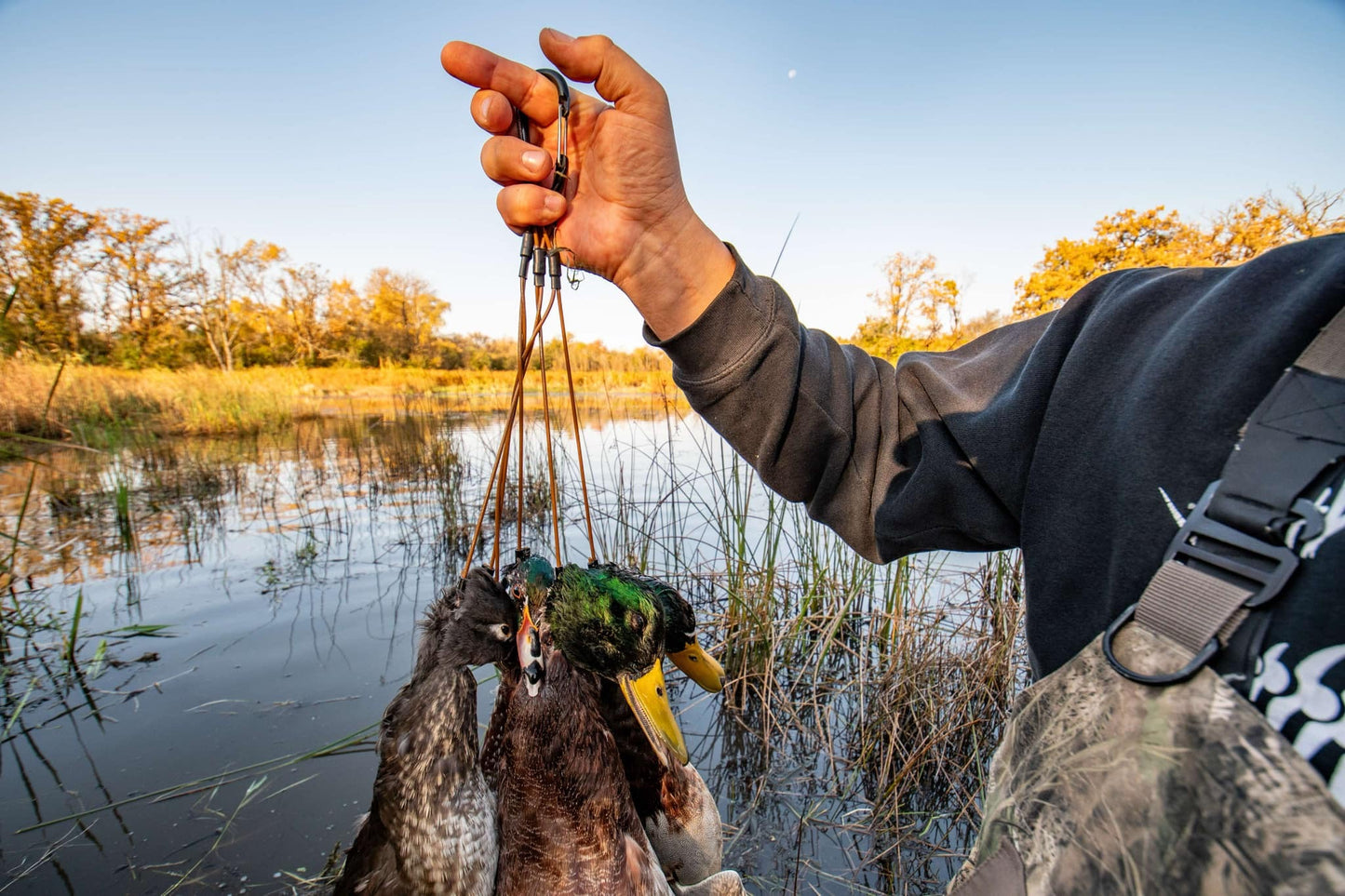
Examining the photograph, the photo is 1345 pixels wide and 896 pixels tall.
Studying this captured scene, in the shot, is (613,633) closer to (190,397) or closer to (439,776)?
Result: (439,776)

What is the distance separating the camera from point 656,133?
1.26 metres

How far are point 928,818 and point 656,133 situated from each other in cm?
278

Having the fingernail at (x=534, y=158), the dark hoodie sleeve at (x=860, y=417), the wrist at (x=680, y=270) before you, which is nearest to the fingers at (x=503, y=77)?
the fingernail at (x=534, y=158)

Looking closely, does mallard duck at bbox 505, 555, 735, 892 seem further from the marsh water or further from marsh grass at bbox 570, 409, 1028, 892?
the marsh water

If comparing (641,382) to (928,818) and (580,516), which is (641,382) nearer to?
(580,516)

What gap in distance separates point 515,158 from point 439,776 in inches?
54.9

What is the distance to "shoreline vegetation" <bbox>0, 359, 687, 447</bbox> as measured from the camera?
22.3ft

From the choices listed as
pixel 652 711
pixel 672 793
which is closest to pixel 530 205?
pixel 652 711

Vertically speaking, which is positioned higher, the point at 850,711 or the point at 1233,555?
the point at 1233,555

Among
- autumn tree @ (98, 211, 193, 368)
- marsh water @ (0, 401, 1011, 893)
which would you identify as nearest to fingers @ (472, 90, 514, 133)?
marsh water @ (0, 401, 1011, 893)

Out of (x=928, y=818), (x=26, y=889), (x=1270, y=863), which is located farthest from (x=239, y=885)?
(x=1270, y=863)

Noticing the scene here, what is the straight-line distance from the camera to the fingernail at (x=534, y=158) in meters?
1.10

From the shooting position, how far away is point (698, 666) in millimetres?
1743

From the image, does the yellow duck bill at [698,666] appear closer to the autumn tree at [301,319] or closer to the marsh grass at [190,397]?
the marsh grass at [190,397]
